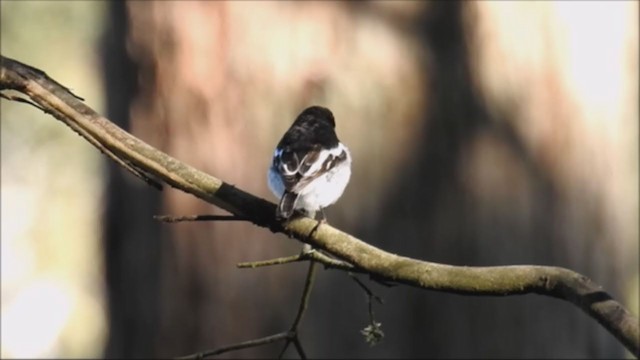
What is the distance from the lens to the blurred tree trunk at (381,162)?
2.32 meters

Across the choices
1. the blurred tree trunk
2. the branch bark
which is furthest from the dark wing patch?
the branch bark

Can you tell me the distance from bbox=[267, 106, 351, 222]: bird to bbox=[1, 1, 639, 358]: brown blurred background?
0.09 metres

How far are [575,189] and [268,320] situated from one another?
707 millimetres

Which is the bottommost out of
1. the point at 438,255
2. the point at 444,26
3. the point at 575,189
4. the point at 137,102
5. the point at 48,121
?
the point at 438,255

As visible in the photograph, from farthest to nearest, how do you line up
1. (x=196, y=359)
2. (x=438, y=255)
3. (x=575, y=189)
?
(x=575, y=189), (x=438, y=255), (x=196, y=359)

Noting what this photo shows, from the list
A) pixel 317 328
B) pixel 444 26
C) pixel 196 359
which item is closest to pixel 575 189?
pixel 444 26

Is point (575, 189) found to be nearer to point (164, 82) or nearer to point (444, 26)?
point (444, 26)

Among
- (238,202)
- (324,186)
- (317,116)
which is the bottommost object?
(238,202)

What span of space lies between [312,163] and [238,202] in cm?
72

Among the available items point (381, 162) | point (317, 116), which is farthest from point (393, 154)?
point (317, 116)

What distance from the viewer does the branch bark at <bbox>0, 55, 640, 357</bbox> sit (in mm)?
1423

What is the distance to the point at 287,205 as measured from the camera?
1.77m

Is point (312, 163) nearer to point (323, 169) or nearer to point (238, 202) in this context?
point (323, 169)

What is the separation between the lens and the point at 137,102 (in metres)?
2.49
